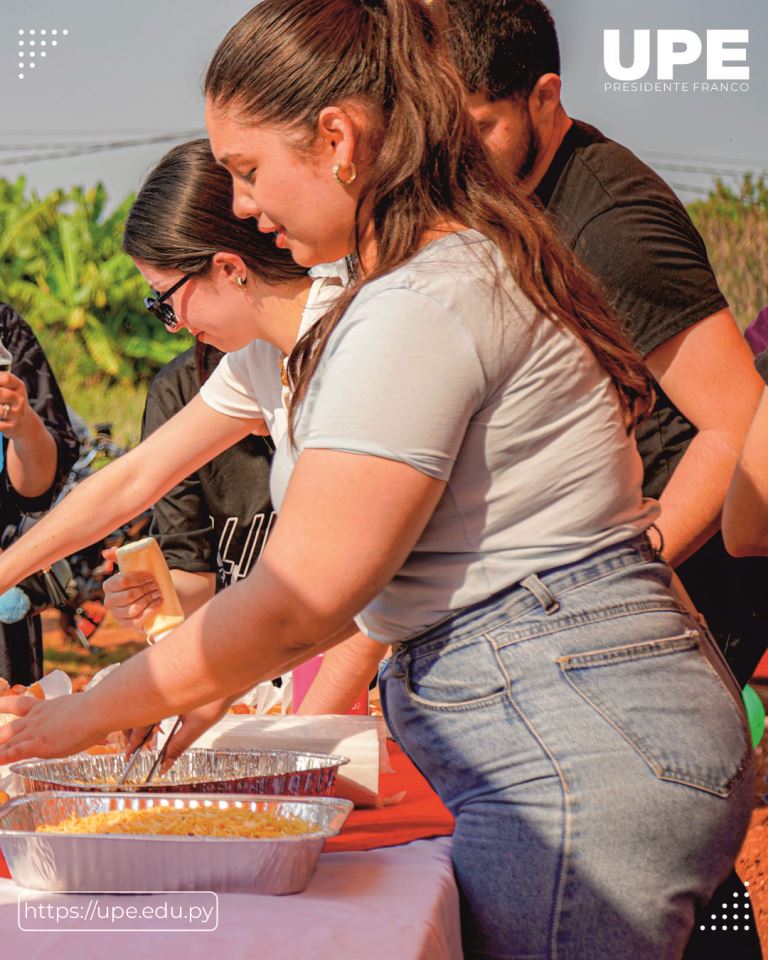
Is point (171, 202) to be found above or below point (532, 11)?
below

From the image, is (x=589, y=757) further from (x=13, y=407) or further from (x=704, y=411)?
(x=13, y=407)

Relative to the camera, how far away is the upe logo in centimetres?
505

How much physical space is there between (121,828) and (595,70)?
5175 millimetres

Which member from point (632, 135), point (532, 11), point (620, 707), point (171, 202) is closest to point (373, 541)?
point (620, 707)

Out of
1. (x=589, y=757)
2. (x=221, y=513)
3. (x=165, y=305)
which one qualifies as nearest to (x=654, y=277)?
(x=165, y=305)

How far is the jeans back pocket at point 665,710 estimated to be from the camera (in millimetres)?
950

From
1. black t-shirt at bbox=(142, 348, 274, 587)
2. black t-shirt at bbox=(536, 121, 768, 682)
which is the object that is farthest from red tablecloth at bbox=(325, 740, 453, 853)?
black t-shirt at bbox=(142, 348, 274, 587)

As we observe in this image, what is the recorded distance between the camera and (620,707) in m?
0.96

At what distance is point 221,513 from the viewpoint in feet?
8.51

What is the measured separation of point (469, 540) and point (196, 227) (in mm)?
829

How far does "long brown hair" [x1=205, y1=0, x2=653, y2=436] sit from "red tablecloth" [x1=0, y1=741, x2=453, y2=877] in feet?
1.51

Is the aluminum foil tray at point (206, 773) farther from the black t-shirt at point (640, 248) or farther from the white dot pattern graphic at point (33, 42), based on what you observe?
the white dot pattern graphic at point (33, 42)

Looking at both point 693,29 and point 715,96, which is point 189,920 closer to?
point 693,29

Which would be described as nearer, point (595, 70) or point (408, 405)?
point (408, 405)
